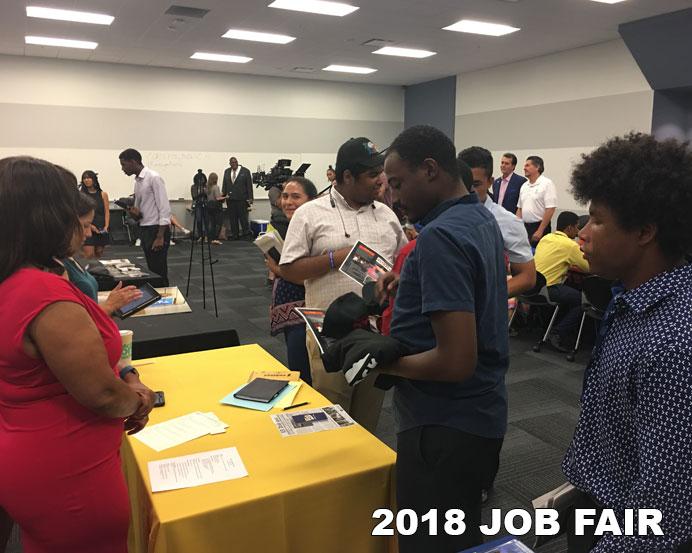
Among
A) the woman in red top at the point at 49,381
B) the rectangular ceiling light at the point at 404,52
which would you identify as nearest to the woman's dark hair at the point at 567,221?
the woman in red top at the point at 49,381

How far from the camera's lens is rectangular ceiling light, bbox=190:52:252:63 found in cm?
960

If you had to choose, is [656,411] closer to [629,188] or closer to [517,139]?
[629,188]

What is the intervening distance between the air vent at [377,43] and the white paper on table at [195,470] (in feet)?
25.9

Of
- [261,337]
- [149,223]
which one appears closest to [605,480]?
[261,337]

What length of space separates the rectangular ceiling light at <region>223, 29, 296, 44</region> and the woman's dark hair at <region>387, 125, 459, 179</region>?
24.7 feet

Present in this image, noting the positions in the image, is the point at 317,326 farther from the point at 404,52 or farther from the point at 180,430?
the point at 404,52

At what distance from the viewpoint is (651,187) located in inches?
35.9

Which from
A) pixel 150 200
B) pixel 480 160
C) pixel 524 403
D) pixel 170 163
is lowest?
pixel 524 403

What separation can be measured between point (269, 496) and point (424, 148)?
0.86 m

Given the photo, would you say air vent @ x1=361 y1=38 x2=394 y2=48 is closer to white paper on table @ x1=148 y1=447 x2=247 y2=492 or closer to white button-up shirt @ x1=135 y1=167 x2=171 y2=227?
white button-up shirt @ x1=135 y1=167 x2=171 y2=227

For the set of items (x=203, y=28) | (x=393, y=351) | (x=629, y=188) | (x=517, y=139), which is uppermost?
(x=203, y=28)

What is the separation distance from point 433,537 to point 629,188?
2.80 feet

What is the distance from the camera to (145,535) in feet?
4.49

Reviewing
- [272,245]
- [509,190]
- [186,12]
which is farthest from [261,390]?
[186,12]
